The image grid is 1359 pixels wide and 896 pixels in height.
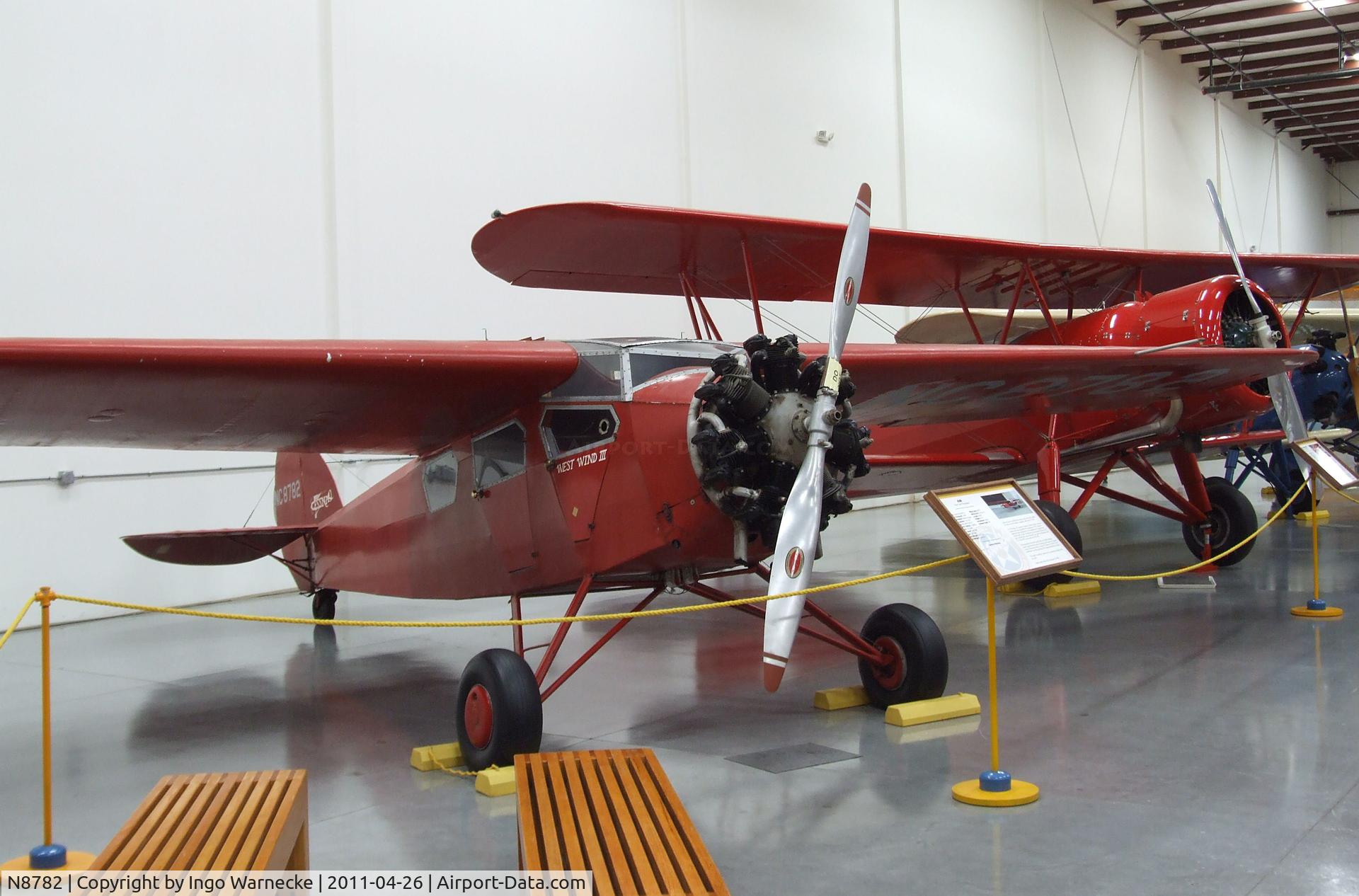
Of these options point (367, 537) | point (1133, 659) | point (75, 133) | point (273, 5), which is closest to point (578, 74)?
point (273, 5)

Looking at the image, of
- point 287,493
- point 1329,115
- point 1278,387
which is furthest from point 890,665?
point 1329,115

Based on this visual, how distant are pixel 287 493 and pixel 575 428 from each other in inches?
206

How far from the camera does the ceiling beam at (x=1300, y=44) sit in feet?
85.3

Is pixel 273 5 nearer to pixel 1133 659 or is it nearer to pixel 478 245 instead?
pixel 478 245

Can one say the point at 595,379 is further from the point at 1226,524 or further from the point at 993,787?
the point at 1226,524

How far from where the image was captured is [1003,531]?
4.63 metres

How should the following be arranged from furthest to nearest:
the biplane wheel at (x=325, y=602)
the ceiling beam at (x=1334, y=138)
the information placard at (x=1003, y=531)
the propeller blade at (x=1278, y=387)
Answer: the ceiling beam at (x=1334, y=138), the biplane wheel at (x=325, y=602), the propeller blade at (x=1278, y=387), the information placard at (x=1003, y=531)

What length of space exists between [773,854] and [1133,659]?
3.91 metres

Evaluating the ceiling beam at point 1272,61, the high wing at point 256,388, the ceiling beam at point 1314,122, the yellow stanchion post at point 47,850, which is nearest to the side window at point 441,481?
the high wing at point 256,388

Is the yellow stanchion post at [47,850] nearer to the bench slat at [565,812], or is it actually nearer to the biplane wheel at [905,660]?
the bench slat at [565,812]

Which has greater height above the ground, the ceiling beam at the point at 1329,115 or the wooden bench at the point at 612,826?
the ceiling beam at the point at 1329,115

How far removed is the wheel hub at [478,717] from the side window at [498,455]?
53.2 inches

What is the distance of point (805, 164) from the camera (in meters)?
17.2

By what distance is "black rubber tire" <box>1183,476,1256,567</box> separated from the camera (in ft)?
33.5
